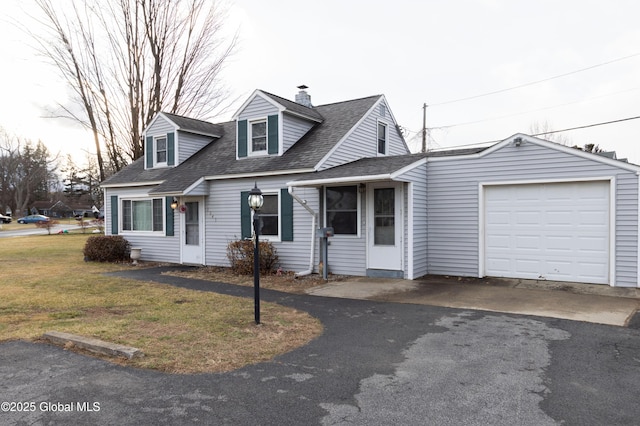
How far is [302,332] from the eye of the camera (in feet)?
18.7

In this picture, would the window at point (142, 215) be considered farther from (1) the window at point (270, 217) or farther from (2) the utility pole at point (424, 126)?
(2) the utility pole at point (424, 126)

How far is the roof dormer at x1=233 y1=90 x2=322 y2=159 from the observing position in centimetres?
1244

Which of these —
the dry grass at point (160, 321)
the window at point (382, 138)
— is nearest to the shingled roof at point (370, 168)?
the window at point (382, 138)

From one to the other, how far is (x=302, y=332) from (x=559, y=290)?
5785 millimetres

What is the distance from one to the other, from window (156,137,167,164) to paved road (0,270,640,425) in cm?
1173

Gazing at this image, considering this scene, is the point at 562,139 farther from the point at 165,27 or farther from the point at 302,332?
the point at 302,332

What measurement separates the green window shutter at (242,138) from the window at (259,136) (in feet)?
0.75

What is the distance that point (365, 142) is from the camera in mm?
13195

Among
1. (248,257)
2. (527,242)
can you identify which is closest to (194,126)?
(248,257)

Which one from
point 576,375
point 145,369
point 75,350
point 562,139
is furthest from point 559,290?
point 562,139

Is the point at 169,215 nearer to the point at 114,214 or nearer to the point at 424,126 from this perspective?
the point at 114,214

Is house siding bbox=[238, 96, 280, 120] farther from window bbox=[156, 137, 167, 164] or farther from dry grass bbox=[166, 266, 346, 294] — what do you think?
dry grass bbox=[166, 266, 346, 294]

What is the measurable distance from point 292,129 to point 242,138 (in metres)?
1.69

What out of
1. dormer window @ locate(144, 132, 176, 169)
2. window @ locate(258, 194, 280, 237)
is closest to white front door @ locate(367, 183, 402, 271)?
window @ locate(258, 194, 280, 237)
